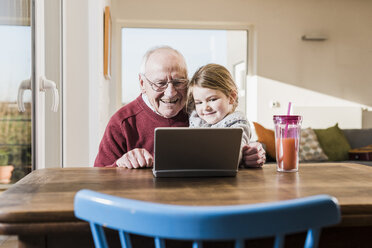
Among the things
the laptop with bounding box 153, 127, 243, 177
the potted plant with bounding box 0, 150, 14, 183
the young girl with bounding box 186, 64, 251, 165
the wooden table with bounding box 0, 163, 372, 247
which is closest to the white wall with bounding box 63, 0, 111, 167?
the potted plant with bounding box 0, 150, 14, 183

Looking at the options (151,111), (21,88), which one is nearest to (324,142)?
(151,111)

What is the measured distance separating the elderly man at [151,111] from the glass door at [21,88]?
388mm

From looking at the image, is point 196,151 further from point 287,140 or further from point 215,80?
point 215,80

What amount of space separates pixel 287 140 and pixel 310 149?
3.26 m

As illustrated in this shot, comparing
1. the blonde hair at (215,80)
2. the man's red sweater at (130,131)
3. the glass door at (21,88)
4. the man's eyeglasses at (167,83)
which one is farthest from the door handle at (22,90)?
the blonde hair at (215,80)

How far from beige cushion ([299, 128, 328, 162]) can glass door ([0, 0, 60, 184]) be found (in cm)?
303

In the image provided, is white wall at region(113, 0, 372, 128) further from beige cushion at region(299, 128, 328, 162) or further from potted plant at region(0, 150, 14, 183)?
potted plant at region(0, 150, 14, 183)

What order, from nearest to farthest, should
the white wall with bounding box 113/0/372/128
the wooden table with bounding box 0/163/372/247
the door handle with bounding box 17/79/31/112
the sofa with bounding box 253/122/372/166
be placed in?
the wooden table with bounding box 0/163/372/247 → the door handle with bounding box 17/79/31/112 → the sofa with bounding box 253/122/372/166 → the white wall with bounding box 113/0/372/128

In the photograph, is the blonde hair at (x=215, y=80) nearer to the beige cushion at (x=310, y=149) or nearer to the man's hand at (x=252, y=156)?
the man's hand at (x=252, y=156)

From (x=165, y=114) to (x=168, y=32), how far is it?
3900 mm

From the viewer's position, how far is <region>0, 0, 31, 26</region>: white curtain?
1621 millimetres

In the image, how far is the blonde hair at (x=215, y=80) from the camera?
158 centimetres

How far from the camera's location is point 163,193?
909mm

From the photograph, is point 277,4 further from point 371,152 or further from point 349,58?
point 371,152
